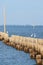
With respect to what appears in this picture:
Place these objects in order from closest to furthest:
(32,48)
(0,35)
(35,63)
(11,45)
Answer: (35,63)
(32,48)
(11,45)
(0,35)

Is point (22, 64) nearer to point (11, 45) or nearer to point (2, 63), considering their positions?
point (2, 63)

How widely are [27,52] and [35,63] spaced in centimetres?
588

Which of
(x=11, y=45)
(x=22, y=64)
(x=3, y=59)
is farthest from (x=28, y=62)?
(x=11, y=45)

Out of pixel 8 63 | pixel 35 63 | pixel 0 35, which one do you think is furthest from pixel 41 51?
pixel 0 35

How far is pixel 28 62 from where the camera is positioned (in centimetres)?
2209

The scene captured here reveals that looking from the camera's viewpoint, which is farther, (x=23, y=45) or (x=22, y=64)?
(x=23, y=45)

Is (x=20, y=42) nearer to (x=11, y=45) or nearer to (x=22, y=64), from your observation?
(x=11, y=45)

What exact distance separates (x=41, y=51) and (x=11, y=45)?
13.4 meters

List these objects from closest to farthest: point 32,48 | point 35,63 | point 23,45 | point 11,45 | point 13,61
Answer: point 35,63
point 13,61
point 32,48
point 23,45
point 11,45

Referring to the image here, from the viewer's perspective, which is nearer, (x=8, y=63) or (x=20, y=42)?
(x=8, y=63)

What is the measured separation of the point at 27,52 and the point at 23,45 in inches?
117

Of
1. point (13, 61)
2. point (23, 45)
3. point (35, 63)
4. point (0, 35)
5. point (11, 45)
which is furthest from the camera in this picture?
point (0, 35)

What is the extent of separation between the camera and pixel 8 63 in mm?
21984

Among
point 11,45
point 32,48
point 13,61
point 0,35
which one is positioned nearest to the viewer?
point 13,61
